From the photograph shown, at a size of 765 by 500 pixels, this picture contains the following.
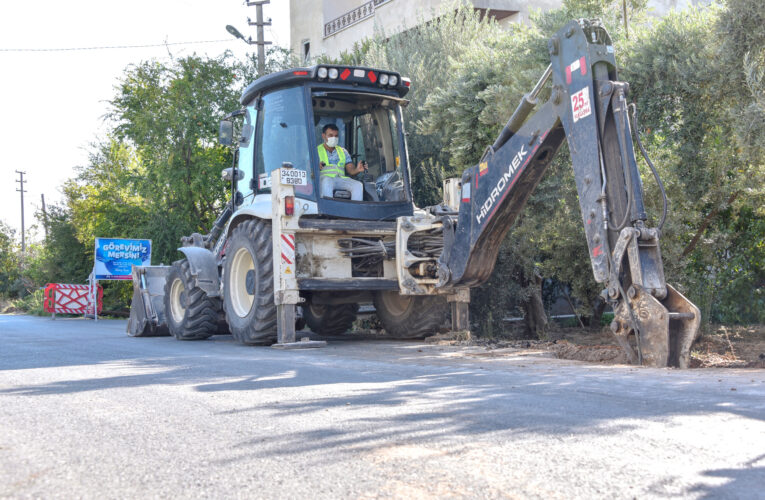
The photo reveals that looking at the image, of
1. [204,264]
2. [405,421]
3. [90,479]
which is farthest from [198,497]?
[204,264]

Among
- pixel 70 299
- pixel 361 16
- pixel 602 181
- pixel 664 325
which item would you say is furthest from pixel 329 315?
pixel 70 299

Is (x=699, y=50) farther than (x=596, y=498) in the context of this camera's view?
Yes

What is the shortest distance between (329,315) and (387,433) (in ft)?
28.6

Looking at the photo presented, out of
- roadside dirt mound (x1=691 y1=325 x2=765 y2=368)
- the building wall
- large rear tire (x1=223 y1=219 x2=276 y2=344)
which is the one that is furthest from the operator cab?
the building wall

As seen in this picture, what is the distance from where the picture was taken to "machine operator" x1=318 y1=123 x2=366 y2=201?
10188mm

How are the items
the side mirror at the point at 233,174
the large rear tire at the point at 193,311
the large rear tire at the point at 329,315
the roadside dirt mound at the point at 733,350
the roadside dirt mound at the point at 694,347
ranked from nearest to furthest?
the roadside dirt mound at the point at 733,350 < the roadside dirt mound at the point at 694,347 < the side mirror at the point at 233,174 < the large rear tire at the point at 193,311 < the large rear tire at the point at 329,315

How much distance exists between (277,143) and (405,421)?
22.1 ft

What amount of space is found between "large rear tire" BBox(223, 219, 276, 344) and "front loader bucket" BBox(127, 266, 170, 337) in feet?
11.8

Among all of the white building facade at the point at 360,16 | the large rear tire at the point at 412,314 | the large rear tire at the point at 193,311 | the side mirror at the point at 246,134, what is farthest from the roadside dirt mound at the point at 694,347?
the white building facade at the point at 360,16

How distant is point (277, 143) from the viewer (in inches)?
Answer: 411

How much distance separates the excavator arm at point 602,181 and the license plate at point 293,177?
234cm

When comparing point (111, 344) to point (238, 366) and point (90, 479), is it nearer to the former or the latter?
point (238, 366)

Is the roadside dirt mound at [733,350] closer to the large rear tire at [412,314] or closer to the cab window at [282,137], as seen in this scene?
the large rear tire at [412,314]

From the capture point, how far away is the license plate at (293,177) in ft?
31.4
